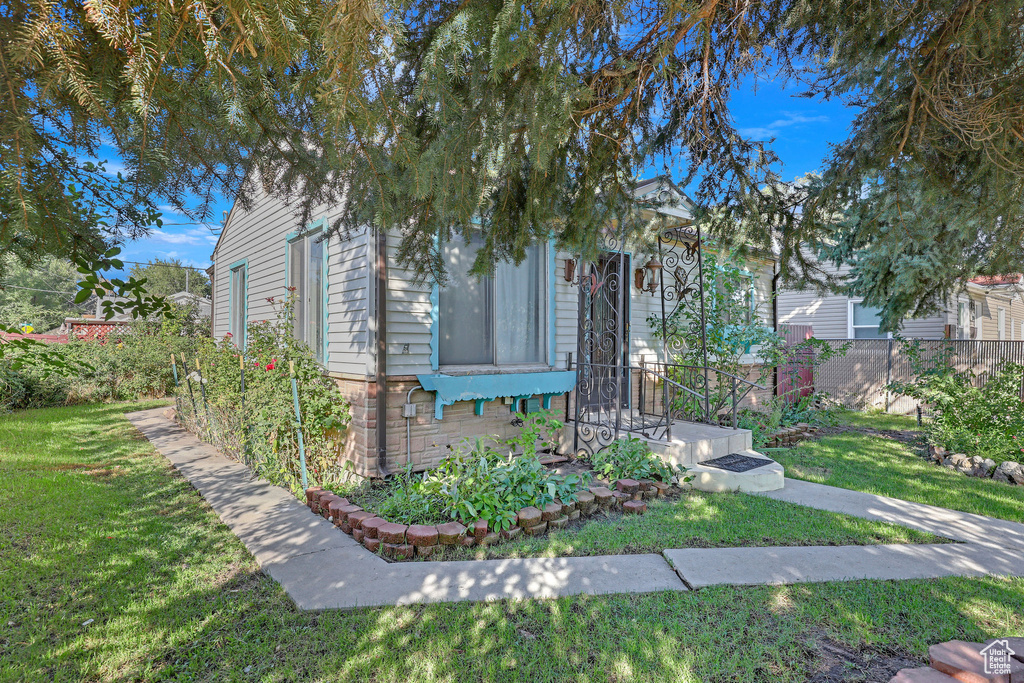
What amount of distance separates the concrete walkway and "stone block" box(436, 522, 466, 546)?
260 mm

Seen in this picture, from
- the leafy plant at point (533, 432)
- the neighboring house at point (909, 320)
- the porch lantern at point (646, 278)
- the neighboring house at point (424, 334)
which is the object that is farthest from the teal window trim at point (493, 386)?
the neighboring house at point (909, 320)

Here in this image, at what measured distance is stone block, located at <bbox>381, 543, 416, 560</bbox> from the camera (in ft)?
12.1

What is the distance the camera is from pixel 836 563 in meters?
3.63

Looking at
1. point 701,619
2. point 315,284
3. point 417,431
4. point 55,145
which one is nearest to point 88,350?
point 315,284

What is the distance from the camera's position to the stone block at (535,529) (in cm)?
415

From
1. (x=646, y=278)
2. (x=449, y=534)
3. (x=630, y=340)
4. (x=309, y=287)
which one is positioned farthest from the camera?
(x=646, y=278)

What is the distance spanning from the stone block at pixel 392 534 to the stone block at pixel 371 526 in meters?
0.06

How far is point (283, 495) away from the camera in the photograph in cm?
535

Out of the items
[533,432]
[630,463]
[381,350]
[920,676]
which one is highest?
[381,350]

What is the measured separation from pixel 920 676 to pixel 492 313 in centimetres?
496

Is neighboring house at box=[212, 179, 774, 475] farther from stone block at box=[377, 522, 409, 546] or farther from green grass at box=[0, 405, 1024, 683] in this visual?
green grass at box=[0, 405, 1024, 683]

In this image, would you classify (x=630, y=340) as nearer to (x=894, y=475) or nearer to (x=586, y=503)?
(x=894, y=475)

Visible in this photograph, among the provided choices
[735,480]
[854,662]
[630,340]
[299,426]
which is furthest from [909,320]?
[299,426]

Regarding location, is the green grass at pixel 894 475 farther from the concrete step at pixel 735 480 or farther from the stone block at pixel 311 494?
the stone block at pixel 311 494
